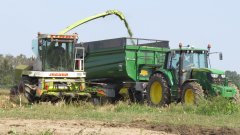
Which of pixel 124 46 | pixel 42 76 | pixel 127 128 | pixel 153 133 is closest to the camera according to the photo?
pixel 153 133

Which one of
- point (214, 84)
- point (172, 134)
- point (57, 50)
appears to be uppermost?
point (57, 50)

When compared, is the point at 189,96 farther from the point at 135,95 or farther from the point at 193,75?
the point at 135,95

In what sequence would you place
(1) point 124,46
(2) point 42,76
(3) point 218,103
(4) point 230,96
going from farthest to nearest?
(1) point 124,46, (2) point 42,76, (4) point 230,96, (3) point 218,103

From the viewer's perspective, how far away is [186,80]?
16.9 metres

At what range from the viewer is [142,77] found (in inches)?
801

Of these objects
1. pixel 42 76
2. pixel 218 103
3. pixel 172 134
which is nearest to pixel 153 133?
pixel 172 134

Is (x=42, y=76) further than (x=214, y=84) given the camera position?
Yes

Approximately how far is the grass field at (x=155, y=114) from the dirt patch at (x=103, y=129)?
1030 millimetres

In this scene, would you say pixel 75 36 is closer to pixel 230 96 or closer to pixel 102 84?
pixel 102 84

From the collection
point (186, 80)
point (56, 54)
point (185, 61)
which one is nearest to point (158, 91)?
point (185, 61)

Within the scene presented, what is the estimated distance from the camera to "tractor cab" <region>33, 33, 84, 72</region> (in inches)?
747

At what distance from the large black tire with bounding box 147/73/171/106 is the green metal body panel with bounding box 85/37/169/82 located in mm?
1619

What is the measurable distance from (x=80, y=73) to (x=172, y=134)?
32.7ft

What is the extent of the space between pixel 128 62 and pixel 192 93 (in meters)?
4.38
